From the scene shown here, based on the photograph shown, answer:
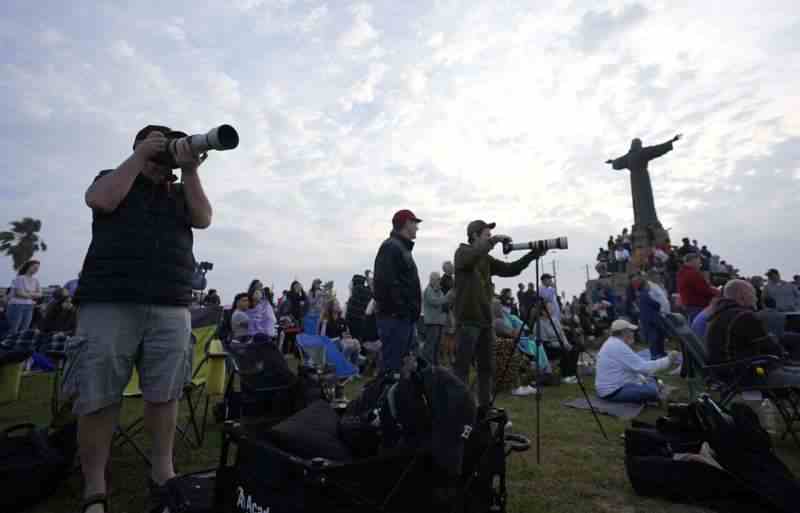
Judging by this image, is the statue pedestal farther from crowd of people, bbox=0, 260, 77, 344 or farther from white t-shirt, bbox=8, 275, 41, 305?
white t-shirt, bbox=8, 275, 41, 305

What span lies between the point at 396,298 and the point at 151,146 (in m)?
2.46

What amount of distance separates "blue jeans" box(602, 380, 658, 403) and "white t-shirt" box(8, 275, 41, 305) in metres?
9.91

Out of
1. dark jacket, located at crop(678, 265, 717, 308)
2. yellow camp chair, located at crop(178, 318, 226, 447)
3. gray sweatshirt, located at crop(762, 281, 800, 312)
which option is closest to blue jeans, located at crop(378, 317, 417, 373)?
yellow camp chair, located at crop(178, 318, 226, 447)

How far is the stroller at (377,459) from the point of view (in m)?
1.50

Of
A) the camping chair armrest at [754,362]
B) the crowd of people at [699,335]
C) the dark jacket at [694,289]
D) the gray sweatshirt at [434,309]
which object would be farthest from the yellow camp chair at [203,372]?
the dark jacket at [694,289]

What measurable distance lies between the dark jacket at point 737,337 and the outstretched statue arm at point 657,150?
3089cm

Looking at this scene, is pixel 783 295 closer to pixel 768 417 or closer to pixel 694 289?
pixel 694 289

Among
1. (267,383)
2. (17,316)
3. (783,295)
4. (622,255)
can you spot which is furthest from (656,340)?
(622,255)

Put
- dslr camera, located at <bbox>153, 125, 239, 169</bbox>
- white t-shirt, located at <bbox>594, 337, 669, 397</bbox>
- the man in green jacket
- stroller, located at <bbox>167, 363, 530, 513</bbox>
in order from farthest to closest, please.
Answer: white t-shirt, located at <bbox>594, 337, 669, 397</bbox> < the man in green jacket < dslr camera, located at <bbox>153, 125, 239, 169</bbox> < stroller, located at <bbox>167, 363, 530, 513</bbox>

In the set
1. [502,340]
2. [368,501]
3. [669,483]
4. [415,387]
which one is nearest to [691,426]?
[669,483]

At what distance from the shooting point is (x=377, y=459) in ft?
5.16

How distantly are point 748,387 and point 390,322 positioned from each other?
3.05 meters

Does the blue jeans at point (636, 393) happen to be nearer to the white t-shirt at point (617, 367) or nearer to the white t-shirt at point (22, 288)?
the white t-shirt at point (617, 367)

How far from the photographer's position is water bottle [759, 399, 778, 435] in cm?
417
